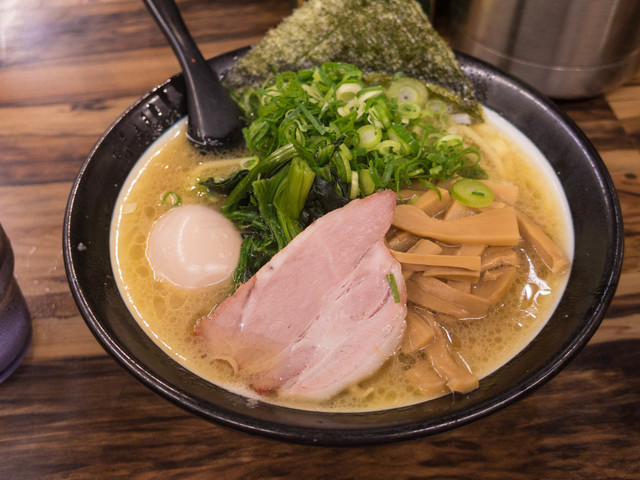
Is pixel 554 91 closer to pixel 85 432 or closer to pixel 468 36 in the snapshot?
pixel 468 36

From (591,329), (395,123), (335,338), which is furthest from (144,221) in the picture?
(591,329)

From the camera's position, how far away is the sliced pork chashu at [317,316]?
119 cm

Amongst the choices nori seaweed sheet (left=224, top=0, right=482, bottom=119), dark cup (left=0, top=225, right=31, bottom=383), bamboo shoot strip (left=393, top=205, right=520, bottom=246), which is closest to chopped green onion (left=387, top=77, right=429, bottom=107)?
nori seaweed sheet (left=224, top=0, right=482, bottom=119)

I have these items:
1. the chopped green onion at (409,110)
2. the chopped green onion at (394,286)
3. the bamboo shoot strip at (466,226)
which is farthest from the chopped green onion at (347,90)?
the chopped green onion at (394,286)

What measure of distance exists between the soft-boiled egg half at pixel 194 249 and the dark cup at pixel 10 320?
361 millimetres

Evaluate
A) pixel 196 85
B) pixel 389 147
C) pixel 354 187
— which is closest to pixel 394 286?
pixel 354 187

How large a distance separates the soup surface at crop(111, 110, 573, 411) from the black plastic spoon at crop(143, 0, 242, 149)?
8 centimetres

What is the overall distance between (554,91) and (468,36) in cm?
42

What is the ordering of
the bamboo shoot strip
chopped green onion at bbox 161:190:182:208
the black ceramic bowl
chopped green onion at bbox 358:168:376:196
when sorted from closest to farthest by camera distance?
the black ceramic bowl
the bamboo shoot strip
chopped green onion at bbox 358:168:376:196
chopped green onion at bbox 161:190:182:208

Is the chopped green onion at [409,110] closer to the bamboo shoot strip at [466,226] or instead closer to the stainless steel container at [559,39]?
the bamboo shoot strip at [466,226]

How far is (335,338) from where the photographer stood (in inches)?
47.7

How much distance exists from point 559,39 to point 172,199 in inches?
60.4

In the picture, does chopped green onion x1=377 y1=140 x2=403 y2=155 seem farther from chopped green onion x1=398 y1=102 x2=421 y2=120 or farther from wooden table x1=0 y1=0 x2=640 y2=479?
wooden table x1=0 y1=0 x2=640 y2=479

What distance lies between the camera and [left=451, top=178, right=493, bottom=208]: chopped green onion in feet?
4.54
